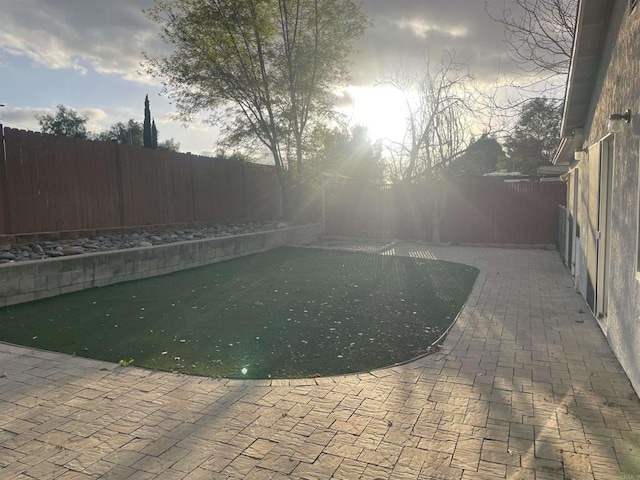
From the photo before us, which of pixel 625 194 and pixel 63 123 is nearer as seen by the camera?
pixel 625 194

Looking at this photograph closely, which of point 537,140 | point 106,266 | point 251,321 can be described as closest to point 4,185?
point 106,266

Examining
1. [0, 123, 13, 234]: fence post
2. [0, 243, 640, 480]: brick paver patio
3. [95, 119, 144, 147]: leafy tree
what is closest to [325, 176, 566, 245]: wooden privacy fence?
[0, 243, 640, 480]: brick paver patio

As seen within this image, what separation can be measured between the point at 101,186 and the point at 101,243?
5.51 feet

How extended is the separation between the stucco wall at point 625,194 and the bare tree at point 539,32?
5.18 metres

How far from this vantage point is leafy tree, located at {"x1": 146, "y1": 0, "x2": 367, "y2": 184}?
14.1 m

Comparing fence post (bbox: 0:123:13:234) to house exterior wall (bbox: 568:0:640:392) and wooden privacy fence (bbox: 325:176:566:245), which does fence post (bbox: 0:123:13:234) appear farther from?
wooden privacy fence (bbox: 325:176:566:245)

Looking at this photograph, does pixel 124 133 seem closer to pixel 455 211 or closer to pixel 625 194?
pixel 455 211

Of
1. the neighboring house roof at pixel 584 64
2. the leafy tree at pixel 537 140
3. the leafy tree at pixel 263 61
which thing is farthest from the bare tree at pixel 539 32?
the leafy tree at pixel 537 140

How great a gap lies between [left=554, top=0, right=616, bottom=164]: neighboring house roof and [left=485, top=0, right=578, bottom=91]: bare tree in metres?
2.81

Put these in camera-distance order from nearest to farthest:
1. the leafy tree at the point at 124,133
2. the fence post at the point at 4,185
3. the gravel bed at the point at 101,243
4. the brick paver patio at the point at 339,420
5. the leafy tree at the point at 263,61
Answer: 1. the brick paver patio at the point at 339,420
2. the gravel bed at the point at 101,243
3. the fence post at the point at 4,185
4. the leafy tree at the point at 263,61
5. the leafy tree at the point at 124,133

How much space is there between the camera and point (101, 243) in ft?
29.4

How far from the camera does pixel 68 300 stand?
22.0 feet

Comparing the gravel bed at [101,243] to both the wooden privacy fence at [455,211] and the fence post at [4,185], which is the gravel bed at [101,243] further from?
the wooden privacy fence at [455,211]

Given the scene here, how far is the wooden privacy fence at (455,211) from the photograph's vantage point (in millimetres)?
14320
